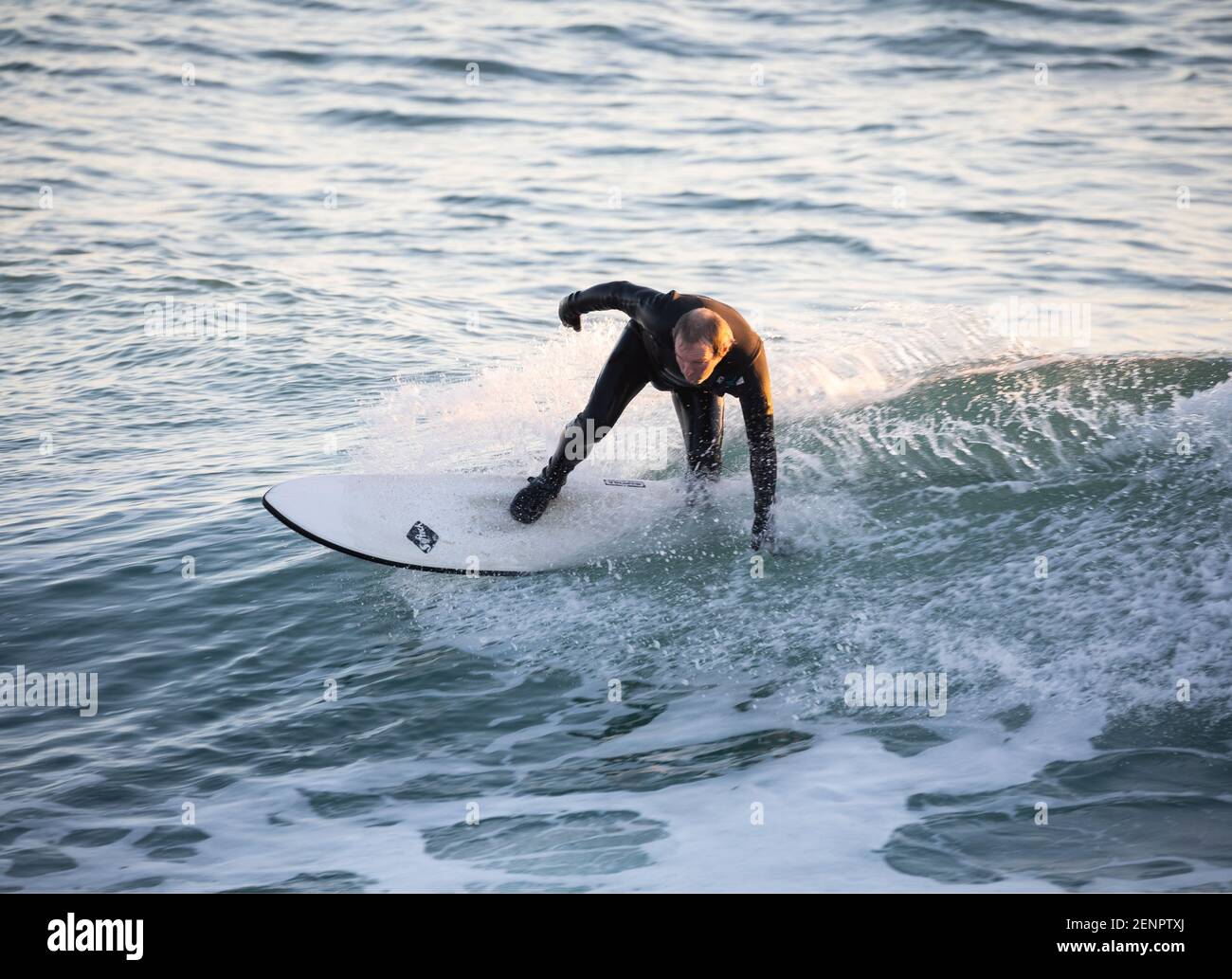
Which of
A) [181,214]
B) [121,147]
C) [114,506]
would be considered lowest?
[114,506]

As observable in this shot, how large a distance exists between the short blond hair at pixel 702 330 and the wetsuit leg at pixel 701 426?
747 millimetres

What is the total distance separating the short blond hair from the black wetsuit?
0.62 feet

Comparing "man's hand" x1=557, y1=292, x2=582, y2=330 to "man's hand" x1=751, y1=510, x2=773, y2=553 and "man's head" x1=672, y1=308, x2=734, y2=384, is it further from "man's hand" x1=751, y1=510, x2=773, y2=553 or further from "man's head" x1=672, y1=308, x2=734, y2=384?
"man's hand" x1=751, y1=510, x2=773, y2=553

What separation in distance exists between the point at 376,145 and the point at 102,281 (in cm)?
587

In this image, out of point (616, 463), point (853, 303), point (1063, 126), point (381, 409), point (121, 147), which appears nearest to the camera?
point (616, 463)

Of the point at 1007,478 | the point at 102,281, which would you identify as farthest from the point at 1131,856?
the point at 102,281

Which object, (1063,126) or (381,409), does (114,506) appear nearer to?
(381,409)

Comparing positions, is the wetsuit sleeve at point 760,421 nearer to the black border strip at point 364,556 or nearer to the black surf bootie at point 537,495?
the black surf bootie at point 537,495

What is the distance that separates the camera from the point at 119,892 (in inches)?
174

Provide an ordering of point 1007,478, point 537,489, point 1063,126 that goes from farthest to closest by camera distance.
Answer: point 1063,126 < point 1007,478 < point 537,489

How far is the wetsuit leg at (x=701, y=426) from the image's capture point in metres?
6.57

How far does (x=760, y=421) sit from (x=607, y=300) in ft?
3.53

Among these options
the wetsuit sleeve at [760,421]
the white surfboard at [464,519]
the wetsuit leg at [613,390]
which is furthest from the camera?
the white surfboard at [464,519]

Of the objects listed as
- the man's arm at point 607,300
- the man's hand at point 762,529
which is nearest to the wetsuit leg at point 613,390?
the man's arm at point 607,300
